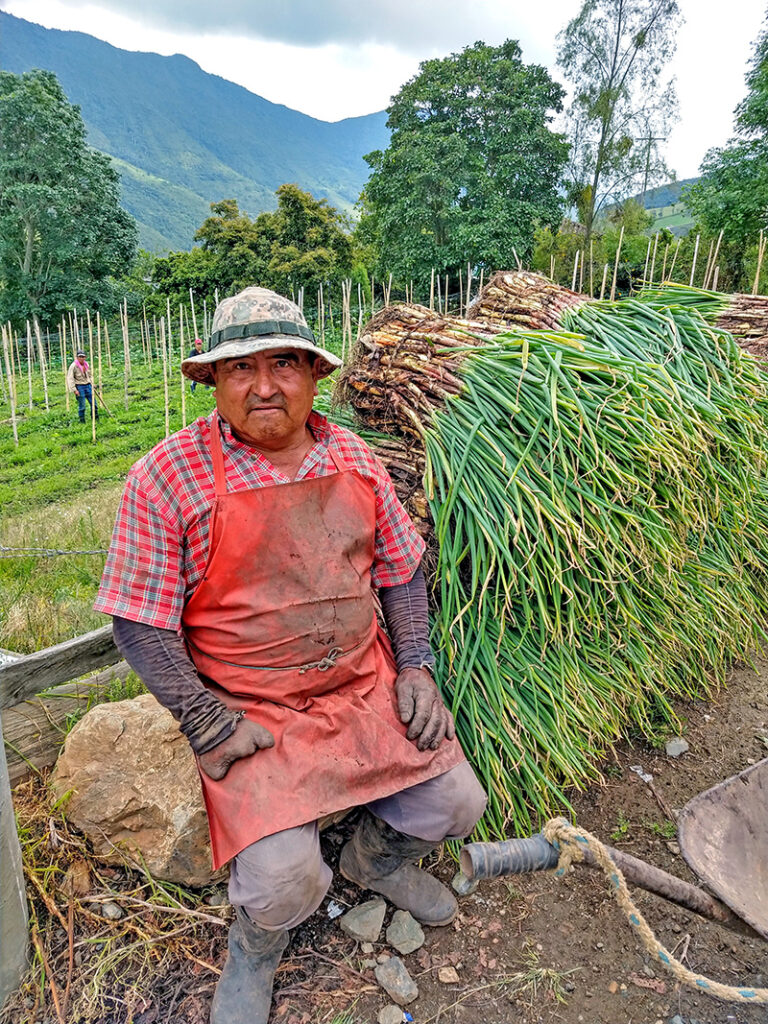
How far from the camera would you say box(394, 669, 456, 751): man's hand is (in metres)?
1.66

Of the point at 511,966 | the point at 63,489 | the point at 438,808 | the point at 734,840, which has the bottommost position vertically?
the point at 63,489

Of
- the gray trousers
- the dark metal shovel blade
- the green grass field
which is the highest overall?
the dark metal shovel blade

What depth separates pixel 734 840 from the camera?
1.43m

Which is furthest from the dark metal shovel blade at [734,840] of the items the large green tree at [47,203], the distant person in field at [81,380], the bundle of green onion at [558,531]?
the large green tree at [47,203]

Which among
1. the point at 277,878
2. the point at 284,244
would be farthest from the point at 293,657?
the point at 284,244

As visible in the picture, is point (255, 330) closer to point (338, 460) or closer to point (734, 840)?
point (338, 460)

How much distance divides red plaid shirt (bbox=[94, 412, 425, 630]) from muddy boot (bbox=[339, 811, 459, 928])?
81 cm

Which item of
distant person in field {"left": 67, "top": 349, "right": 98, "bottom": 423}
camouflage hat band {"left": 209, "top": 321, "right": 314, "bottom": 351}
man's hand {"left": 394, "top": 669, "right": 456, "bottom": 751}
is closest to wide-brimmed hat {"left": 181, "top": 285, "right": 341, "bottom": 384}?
camouflage hat band {"left": 209, "top": 321, "right": 314, "bottom": 351}

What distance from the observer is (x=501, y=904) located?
183cm

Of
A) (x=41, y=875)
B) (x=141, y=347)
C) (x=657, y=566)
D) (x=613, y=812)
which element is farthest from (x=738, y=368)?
(x=141, y=347)

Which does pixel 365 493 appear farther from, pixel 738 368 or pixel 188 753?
pixel 738 368

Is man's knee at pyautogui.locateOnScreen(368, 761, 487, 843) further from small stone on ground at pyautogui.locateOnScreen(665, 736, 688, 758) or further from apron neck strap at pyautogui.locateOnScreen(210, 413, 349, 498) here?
small stone on ground at pyautogui.locateOnScreen(665, 736, 688, 758)

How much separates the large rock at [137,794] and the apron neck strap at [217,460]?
84 centimetres

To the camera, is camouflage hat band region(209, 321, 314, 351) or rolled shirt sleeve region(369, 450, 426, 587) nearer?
camouflage hat band region(209, 321, 314, 351)
